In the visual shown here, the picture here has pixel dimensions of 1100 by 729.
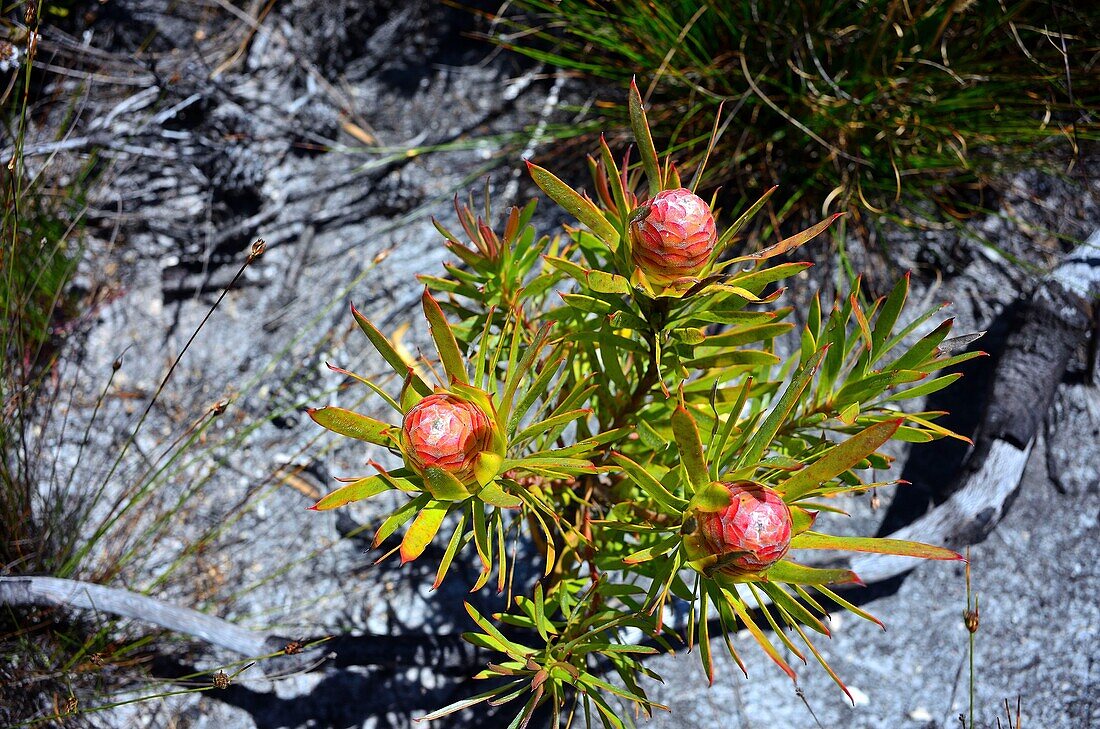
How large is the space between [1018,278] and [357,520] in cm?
188

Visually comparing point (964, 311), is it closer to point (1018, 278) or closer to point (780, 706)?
point (1018, 278)

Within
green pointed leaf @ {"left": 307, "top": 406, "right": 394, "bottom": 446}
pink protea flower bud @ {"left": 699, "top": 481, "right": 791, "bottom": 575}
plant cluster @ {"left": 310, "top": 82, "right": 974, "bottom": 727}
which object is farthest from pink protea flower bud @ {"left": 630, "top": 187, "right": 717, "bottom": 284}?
green pointed leaf @ {"left": 307, "top": 406, "right": 394, "bottom": 446}

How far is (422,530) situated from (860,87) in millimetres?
1829

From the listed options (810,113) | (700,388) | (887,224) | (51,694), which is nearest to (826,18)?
(810,113)

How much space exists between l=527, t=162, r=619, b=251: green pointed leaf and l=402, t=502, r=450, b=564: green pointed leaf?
0.39 m

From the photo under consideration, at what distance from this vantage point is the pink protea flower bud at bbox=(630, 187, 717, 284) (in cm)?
79

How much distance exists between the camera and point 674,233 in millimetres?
796

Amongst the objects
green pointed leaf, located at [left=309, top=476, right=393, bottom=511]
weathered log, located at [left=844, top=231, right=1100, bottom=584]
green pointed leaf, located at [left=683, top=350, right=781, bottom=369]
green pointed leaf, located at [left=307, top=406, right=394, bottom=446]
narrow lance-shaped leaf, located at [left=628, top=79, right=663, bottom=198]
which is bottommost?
weathered log, located at [left=844, top=231, right=1100, bottom=584]

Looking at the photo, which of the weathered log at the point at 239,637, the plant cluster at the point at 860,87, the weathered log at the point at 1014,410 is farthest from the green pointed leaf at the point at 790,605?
the plant cluster at the point at 860,87

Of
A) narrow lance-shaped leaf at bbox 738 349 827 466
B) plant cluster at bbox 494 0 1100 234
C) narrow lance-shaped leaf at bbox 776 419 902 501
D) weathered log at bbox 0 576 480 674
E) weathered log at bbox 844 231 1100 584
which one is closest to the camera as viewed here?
narrow lance-shaped leaf at bbox 776 419 902 501

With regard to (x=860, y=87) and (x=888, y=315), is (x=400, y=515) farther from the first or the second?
(x=860, y=87)

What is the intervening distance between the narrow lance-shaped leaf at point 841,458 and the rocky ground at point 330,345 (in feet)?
3.16

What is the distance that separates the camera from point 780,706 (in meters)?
1.57

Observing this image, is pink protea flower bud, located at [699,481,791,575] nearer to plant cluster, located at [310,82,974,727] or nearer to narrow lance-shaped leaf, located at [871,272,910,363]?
plant cluster, located at [310,82,974,727]
